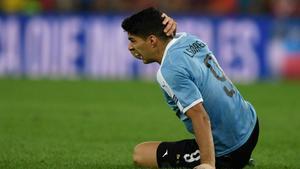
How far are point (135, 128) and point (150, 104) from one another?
355 centimetres

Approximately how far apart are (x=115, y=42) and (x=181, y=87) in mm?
13558

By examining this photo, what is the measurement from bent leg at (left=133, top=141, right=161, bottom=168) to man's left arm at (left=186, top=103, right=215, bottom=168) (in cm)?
116

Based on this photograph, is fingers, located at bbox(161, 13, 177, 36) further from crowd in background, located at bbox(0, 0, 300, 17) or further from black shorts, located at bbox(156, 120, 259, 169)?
crowd in background, located at bbox(0, 0, 300, 17)

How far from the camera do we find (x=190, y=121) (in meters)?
6.47

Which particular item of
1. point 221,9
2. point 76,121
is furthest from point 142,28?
point 221,9

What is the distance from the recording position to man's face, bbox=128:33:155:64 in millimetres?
6418

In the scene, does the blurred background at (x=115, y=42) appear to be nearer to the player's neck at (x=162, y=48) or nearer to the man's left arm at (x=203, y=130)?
the player's neck at (x=162, y=48)

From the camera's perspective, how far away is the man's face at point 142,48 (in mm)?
6418

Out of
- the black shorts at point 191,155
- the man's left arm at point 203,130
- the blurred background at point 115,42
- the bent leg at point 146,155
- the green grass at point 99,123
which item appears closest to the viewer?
the man's left arm at point 203,130

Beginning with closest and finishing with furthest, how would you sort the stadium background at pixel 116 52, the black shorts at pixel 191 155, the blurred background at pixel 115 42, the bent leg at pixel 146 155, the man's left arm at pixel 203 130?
the man's left arm at pixel 203 130, the black shorts at pixel 191 155, the bent leg at pixel 146 155, the stadium background at pixel 116 52, the blurred background at pixel 115 42

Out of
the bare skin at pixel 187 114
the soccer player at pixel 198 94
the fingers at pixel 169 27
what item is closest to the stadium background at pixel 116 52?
the bare skin at pixel 187 114

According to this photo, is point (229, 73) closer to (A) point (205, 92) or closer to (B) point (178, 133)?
(B) point (178, 133)

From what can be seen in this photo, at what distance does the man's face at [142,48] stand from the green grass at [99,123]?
138 centimetres

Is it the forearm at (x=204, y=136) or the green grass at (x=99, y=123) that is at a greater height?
the forearm at (x=204, y=136)
